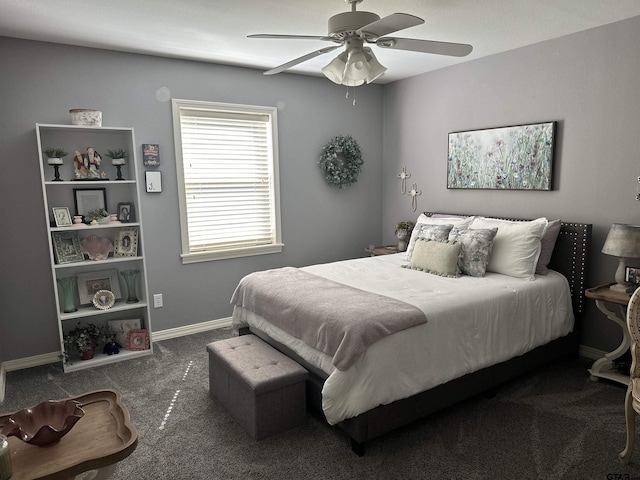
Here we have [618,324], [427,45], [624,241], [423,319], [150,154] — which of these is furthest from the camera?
[150,154]

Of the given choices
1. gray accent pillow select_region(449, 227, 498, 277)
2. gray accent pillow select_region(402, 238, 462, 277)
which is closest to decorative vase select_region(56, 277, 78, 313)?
gray accent pillow select_region(402, 238, 462, 277)

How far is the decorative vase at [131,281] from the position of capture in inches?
146

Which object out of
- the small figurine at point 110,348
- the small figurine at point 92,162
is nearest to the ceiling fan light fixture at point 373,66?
the small figurine at point 92,162

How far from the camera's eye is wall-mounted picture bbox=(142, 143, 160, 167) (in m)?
3.81

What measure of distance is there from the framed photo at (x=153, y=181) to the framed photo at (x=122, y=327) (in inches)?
46.3

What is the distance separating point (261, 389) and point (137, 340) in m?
1.81

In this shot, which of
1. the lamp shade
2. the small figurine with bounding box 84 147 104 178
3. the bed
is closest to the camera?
the bed

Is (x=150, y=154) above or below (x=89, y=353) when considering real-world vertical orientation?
above

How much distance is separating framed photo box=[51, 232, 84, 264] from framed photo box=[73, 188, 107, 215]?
0.21 meters

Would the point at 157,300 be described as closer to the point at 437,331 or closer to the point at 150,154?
the point at 150,154

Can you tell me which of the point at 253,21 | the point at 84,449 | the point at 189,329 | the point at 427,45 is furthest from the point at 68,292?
the point at 427,45

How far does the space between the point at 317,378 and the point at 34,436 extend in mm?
1441

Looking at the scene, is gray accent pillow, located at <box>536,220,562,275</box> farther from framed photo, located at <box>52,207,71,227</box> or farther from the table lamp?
framed photo, located at <box>52,207,71,227</box>

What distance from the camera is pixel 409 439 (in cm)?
246
